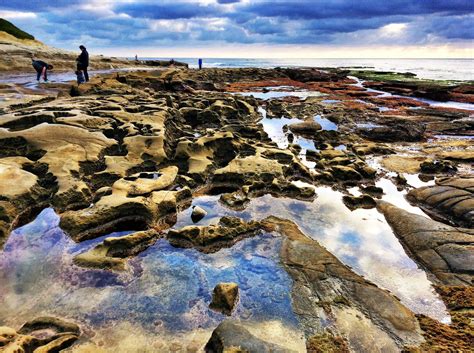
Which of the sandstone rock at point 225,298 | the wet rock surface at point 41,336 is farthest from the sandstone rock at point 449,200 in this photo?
the wet rock surface at point 41,336

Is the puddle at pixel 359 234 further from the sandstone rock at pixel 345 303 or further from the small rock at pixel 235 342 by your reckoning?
the small rock at pixel 235 342

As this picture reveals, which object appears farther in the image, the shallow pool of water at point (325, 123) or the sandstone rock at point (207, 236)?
the shallow pool of water at point (325, 123)

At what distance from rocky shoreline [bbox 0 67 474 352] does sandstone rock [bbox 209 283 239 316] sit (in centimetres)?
6

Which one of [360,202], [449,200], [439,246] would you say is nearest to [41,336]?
[439,246]

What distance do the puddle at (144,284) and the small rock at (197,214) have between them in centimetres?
131

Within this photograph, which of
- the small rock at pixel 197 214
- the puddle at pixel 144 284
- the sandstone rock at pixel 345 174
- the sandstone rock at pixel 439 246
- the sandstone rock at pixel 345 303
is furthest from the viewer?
the sandstone rock at pixel 345 174

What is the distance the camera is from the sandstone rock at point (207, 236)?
793 cm

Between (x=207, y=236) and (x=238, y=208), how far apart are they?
2121 millimetres

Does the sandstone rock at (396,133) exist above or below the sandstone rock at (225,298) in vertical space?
above

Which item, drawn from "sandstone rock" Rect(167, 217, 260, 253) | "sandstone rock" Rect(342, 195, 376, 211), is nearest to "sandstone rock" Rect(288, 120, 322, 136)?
"sandstone rock" Rect(342, 195, 376, 211)

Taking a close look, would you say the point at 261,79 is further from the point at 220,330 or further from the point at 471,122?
the point at 220,330

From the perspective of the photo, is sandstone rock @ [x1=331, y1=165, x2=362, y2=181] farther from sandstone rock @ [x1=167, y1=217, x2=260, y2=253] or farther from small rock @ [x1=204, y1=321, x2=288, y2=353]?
small rock @ [x1=204, y1=321, x2=288, y2=353]

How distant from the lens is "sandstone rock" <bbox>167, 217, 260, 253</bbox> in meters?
7.93

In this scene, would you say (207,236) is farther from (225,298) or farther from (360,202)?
(360,202)
